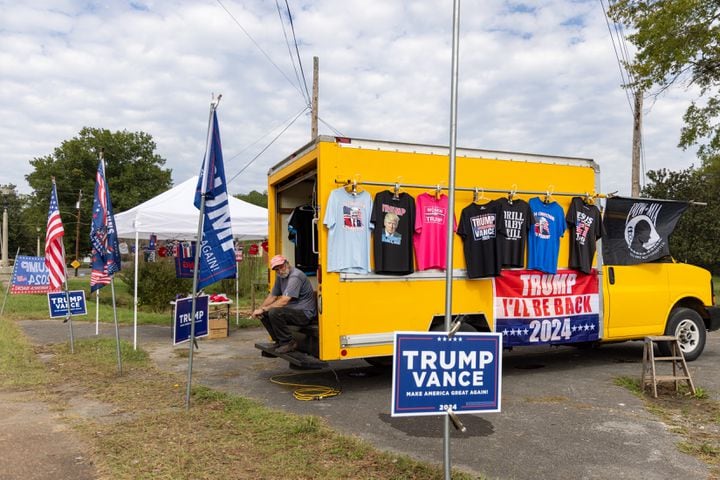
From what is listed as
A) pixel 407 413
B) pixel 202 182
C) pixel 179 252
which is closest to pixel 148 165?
pixel 179 252

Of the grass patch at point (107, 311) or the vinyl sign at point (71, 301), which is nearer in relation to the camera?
the vinyl sign at point (71, 301)

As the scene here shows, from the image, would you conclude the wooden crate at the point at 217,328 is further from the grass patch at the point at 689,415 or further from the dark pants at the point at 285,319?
the grass patch at the point at 689,415

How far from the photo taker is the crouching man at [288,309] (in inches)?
253

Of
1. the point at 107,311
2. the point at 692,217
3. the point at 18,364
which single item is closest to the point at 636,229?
the point at 18,364

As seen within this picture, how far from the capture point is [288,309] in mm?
6434

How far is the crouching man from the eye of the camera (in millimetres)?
6438

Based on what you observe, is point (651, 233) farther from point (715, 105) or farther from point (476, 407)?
point (715, 105)

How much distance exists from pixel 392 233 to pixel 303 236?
2257 mm

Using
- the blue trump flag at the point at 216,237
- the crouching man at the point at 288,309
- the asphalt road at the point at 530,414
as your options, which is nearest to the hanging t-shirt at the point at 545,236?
the asphalt road at the point at 530,414

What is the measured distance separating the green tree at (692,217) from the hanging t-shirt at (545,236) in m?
15.5

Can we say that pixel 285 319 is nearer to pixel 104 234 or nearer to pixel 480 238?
pixel 480 238

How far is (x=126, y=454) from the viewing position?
4324mm

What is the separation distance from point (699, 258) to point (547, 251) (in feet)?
54.6

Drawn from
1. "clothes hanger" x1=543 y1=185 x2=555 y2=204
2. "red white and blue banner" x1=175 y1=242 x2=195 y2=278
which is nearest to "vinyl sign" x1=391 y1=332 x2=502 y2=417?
"clothes hanger" x1=543 y1=185 x2=555 y2=204
